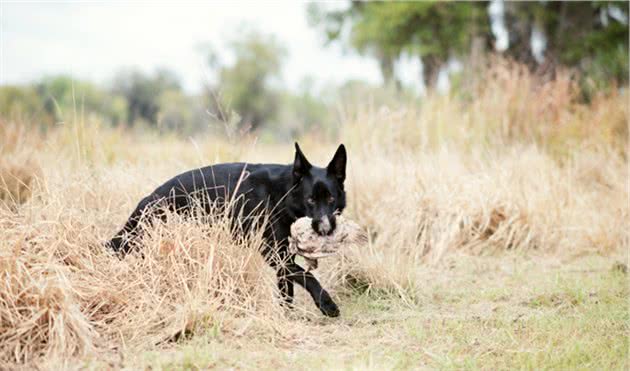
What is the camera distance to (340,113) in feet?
30.0

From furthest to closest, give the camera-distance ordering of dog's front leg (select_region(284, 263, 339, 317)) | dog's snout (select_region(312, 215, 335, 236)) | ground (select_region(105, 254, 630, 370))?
dog's front leg (select_region(284, 263, 339, 317))
dog's snout (select_region(312, 215, 335, 236))
ground (select_region(105, 254, 630, 370))

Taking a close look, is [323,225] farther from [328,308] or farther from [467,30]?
[467,30]

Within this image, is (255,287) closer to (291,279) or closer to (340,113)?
(291,279)

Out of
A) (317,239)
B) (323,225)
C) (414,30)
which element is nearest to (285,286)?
(317,239)

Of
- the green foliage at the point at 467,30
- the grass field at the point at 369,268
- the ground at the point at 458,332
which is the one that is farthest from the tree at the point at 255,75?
the ground at the point at 458,332

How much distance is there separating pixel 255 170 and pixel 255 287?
2.97ft

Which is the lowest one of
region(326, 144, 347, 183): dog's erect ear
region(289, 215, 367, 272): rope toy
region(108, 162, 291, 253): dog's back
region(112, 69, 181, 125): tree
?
region(112, 69, 181, 125): tree

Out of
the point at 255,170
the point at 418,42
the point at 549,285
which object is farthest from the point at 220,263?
the point at 418,42

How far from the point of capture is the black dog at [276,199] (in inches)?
173

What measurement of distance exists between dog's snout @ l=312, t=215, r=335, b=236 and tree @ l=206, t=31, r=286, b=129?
32.9 m

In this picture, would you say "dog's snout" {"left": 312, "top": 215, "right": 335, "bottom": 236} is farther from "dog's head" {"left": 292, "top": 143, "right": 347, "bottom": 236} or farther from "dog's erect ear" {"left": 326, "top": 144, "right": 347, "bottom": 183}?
"dog's erect ear" {"left": 326, "top": 144, "right": 347, "bottom": 183}

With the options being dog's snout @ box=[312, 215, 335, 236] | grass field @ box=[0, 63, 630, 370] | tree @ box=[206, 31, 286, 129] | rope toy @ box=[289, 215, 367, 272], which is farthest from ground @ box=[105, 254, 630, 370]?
tree @ box=[206, 31, 286, 129]

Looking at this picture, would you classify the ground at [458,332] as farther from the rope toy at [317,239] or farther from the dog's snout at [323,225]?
the dog's snout at [323,225]

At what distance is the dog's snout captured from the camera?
13.9ft
